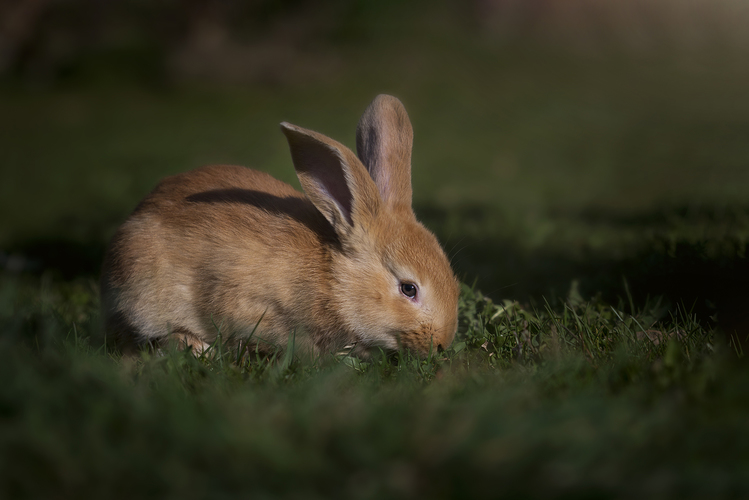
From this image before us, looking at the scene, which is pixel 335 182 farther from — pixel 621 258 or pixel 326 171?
pixel 621 258

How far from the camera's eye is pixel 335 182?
3436mm

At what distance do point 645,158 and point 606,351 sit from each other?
6.17 metres

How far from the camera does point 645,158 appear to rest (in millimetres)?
8188

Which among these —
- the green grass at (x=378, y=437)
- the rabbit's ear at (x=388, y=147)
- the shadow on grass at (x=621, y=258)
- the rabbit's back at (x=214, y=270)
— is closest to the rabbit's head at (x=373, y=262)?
the rabbit's back at (x=214, y=270)

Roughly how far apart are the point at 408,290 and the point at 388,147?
39.0 inches

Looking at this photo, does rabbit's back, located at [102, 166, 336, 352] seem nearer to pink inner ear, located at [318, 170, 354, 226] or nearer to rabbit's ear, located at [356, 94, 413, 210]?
pink inner ear, located at [318, 170, 354, 226]

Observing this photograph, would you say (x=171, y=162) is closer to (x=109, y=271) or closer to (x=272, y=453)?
(x=109, y=271)

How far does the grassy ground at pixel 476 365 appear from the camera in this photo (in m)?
A: 1.56

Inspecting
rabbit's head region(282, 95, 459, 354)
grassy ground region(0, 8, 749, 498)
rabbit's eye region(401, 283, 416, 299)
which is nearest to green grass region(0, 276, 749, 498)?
grassy ground region(0, 8, 749, 498)

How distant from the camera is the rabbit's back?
11.0ft

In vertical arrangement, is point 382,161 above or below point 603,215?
above

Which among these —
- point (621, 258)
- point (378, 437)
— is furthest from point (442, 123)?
point (378, 437)

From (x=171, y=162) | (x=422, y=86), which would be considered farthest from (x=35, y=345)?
(x=422, y=86)

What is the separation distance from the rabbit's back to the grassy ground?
0.36 meters
